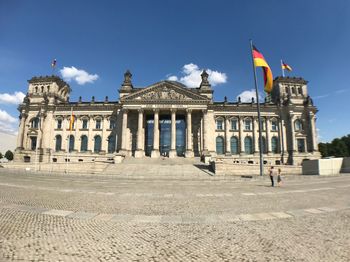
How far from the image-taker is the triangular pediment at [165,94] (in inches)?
1975

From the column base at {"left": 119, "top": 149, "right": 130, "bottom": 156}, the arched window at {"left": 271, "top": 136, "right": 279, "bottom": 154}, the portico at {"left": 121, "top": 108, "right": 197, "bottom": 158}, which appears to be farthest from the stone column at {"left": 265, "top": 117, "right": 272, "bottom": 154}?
the column base at {"left": 119, "top": 149, "right": 130, "bottom": 156}

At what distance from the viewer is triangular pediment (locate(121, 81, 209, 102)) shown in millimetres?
50156

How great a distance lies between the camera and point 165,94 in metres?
51.2

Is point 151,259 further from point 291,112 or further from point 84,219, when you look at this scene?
point 291,112

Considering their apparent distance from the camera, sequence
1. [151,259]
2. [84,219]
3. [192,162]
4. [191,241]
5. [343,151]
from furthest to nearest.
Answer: [343,151]
[192,162]
[84,219]
[191,241]
[151,259]

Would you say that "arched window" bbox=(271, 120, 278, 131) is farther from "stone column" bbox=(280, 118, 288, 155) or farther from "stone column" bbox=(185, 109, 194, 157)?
"stone column" bbox=(185, 109, 194, 157)

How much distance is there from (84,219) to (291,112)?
60.0m

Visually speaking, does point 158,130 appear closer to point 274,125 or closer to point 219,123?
point 219,123

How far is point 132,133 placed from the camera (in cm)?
5406

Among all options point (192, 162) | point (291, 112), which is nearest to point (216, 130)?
point (192, 162)

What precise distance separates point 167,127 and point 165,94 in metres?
8.84

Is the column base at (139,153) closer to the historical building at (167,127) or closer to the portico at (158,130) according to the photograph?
the portico at (158,130)

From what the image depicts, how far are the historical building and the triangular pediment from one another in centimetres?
25

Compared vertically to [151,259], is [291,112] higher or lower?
higher
